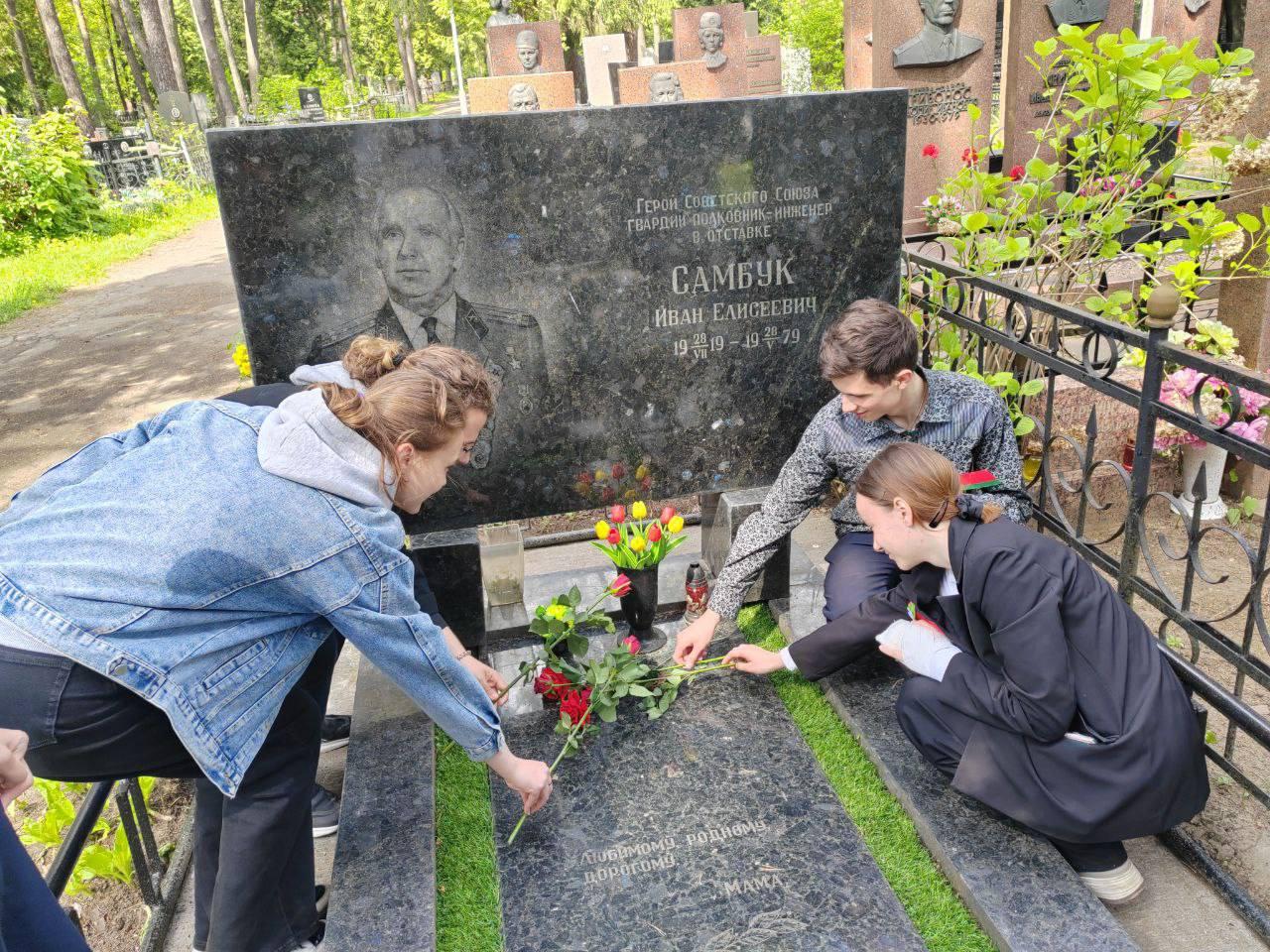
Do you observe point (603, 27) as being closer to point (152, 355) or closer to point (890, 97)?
point (152, 355)

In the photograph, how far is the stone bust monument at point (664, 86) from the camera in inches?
527

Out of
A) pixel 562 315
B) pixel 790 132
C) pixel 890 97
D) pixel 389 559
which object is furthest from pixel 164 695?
pixel 890 97

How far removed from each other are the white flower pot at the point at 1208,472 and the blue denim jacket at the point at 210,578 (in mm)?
3801

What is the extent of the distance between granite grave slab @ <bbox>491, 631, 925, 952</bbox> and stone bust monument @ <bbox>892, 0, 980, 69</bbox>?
268 inches

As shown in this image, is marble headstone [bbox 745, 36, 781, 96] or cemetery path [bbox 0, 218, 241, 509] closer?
cemetery path [bbox 0, 218, 241, 509]

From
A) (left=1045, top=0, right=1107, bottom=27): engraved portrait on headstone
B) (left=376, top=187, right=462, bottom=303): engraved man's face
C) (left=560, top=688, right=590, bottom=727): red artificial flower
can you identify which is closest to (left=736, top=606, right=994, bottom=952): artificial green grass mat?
(left=560, top=688, right=590, bottom=727): red artificial flower

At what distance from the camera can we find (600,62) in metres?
17.5

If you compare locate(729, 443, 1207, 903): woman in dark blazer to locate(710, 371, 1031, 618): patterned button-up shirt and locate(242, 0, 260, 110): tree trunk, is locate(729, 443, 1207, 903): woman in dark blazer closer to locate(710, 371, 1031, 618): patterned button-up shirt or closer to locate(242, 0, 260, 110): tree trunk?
locate(710, 371, 1031, 618): patterned button-up shirt

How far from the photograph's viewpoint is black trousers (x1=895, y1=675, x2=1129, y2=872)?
2219mm

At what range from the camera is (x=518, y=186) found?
2928 millimetres

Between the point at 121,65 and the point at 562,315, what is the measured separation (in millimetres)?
53248

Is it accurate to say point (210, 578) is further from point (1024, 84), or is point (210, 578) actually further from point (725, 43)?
point (725, 43)

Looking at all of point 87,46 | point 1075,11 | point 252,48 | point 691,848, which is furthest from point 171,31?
point 691,848

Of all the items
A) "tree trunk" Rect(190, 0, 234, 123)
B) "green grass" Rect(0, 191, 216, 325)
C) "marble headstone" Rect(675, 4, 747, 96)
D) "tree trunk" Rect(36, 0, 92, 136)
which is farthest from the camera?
"tree trunk" Rect(190, 0, 234, 123)
